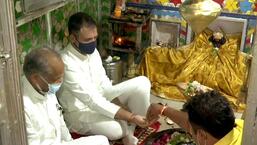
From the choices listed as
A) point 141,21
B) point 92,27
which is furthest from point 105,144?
point 141,21

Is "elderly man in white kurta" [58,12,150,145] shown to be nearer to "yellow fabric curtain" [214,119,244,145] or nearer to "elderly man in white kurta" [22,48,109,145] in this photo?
"elderly man in white kurta" [22,48,109,145]

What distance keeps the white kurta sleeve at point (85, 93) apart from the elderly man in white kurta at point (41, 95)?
35cm

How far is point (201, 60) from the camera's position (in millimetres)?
3814

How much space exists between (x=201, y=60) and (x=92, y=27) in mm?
1512

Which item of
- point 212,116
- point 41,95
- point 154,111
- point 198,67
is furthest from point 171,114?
point 198,67

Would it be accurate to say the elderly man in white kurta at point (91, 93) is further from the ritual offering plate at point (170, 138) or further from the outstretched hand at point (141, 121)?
the ritual offering plate at point (170, 138)

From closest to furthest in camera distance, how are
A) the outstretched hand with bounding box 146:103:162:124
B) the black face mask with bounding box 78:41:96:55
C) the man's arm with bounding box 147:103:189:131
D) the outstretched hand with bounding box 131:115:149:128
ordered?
the man's arm with bounding box 147:103:189:131 → the outstretched hand with bounding box 146:103:162:124 → the outstretched hand with bounding box 131:115:149:128 → the black face mask with bounding box 78:41:96:55

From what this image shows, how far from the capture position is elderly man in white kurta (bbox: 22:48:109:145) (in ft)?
6.94

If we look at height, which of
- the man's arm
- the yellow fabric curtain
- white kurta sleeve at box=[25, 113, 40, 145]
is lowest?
white kurta sleeve at box=[25, 113, 40, 145]

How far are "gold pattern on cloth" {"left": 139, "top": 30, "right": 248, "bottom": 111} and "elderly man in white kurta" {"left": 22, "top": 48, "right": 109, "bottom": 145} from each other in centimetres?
165

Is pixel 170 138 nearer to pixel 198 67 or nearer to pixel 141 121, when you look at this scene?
pixel 141 121

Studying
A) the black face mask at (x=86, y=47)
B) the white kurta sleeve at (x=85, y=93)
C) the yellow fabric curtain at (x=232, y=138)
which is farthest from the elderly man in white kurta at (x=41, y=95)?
the yellow fabric curtain at (x=232, y=138)

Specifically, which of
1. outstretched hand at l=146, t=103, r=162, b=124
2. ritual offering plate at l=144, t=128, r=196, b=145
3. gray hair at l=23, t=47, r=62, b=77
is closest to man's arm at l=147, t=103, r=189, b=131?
outstretched hand at l=146, t=103, r=162, b=124

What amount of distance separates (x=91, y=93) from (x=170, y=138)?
2.56 ft
